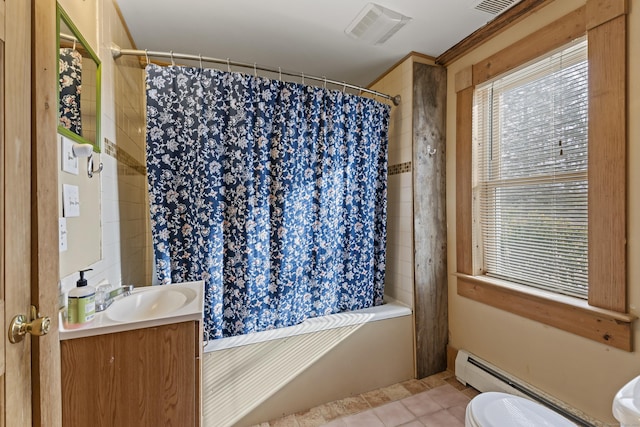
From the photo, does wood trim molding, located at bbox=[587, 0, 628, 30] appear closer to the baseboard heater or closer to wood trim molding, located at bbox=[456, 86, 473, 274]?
wood trim molding, located at bbox=[456, 86, 473, 274]

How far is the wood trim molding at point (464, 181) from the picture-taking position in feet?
7.14

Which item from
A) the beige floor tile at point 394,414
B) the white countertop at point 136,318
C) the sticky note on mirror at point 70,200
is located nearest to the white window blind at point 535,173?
the beige floor tile at point 394,414

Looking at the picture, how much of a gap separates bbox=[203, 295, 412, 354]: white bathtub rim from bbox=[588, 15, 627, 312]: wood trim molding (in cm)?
120

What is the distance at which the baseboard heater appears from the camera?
1.59m

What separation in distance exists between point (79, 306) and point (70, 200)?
1.34ft

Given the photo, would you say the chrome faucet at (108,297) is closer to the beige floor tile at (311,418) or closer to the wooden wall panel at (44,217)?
the wooden wall panel at (44,217)

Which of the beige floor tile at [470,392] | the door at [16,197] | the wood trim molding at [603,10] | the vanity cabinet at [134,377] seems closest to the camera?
the door at [16,197]

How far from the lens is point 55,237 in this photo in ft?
2.66

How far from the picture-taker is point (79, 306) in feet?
3.57

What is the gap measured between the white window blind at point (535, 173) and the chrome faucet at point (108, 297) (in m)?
2.27

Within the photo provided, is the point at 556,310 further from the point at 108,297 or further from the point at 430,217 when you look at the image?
the point at 108,297

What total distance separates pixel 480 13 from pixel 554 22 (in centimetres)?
41

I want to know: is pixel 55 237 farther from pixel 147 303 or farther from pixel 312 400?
pixel 312 400

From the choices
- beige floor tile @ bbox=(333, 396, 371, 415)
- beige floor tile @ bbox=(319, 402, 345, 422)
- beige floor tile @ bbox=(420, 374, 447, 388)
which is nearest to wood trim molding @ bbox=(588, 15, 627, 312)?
beige floor tile @ bbox=(420, 374, 447, 388)
